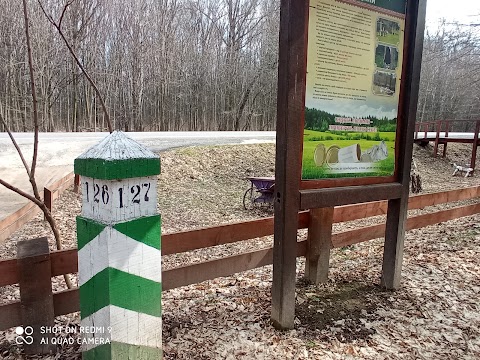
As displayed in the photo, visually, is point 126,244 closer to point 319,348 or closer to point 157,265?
point 157,265

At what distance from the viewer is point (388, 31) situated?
3.03 metres

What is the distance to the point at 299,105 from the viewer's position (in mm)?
2572

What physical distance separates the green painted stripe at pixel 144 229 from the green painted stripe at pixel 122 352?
1.73ft

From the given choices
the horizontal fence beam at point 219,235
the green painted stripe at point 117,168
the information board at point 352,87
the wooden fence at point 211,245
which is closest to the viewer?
the green painted stripe at point 117,168

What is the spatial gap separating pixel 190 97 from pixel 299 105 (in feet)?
83.3

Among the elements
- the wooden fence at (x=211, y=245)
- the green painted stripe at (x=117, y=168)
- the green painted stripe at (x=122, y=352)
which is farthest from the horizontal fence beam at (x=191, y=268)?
the green painted stripe at (x=117, y=168)

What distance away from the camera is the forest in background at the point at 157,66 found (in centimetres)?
2055

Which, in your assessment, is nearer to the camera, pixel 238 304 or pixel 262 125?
pixel 238 304

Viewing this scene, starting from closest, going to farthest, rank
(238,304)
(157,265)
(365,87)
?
(157,265) → (365,87) → (238,304)

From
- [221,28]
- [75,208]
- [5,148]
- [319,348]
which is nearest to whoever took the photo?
[319,348]

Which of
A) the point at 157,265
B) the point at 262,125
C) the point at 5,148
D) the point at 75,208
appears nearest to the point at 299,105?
the point at 157,265

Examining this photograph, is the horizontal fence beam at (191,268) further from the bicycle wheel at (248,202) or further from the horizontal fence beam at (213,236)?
the bicycle wheel at (248,202)

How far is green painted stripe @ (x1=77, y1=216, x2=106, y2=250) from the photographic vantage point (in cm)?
173

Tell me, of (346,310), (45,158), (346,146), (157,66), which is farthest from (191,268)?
(157,66)
